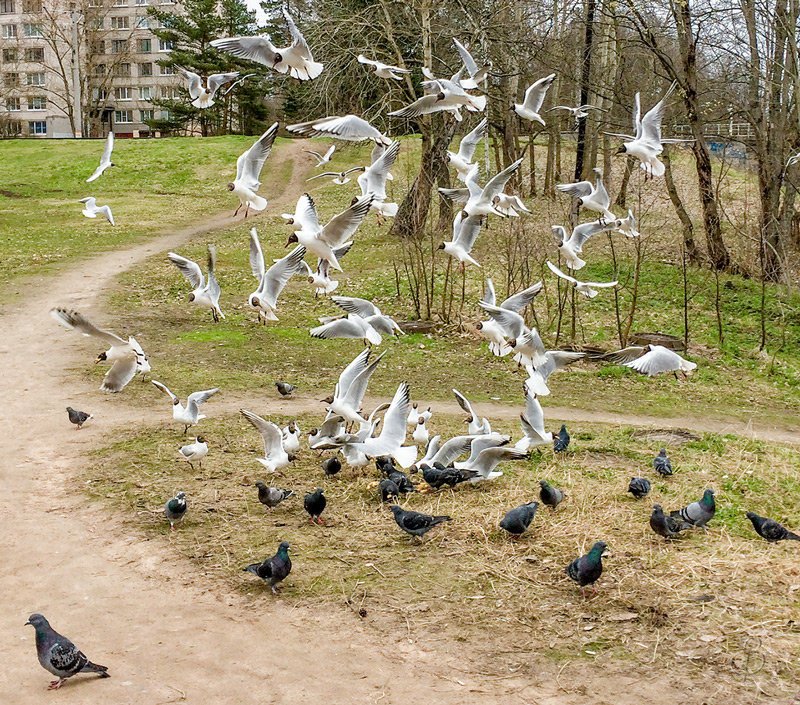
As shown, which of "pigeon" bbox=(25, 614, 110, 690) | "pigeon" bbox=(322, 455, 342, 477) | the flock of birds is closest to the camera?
"pigeon" bbox=(25, 614, 110, 690)

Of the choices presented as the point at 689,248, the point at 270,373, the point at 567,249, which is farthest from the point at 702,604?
the point at 689,248

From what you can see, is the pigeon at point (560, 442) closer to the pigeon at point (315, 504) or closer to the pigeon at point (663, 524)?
the pigeon at point (663, 524)

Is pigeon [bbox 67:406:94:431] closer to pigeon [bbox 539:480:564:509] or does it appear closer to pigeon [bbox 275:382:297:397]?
pigeon [bbox 275:382:297:397]

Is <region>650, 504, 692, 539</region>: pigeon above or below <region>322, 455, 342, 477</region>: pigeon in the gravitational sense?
above

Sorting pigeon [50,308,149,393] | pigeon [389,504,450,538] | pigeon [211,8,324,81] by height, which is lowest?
pigeon [389,504,450,538]

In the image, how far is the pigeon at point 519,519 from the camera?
6652 millimetres

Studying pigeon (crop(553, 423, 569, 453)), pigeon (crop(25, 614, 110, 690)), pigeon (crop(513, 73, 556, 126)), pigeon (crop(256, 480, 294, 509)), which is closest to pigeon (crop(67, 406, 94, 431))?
pigeon (crop(256, 480, 294, 509))

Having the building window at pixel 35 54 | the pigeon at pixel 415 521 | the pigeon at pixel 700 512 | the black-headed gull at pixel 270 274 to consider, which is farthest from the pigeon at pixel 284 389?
the building window at pixel 35 54

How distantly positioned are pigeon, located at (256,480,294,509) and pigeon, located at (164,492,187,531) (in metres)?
0.63

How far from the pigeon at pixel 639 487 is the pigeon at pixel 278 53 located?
14.1 feet

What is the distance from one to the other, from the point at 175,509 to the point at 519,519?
2.72 meters

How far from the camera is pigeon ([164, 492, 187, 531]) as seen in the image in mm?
7047

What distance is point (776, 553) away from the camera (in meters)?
6.48

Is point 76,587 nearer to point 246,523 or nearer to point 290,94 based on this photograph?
point 246,523
